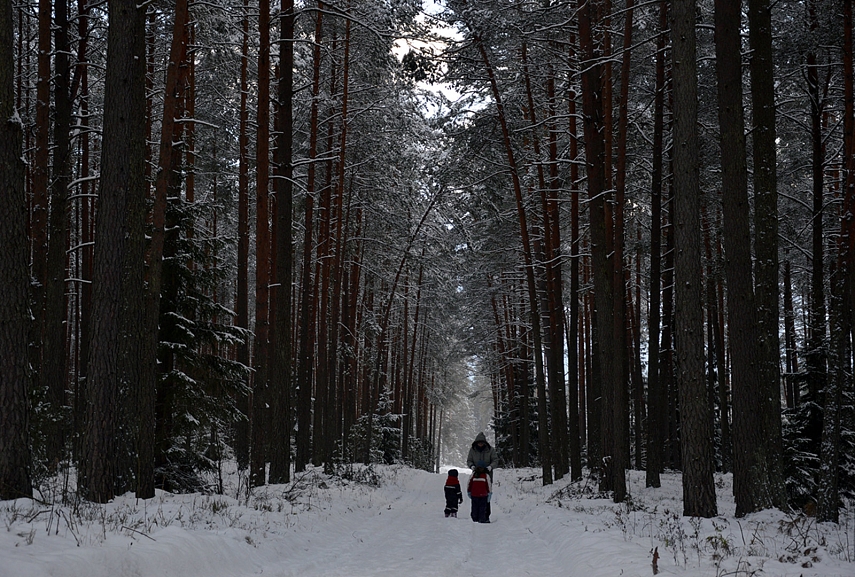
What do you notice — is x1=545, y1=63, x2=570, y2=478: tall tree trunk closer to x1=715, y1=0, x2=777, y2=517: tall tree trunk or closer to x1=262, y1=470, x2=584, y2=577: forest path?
x1=262, y1=470, x2=584, y2=577: forest path

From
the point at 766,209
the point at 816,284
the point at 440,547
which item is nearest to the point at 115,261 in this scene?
the point at 440,547

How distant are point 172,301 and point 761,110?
12079 millimetres

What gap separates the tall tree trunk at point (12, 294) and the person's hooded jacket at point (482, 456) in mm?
9028

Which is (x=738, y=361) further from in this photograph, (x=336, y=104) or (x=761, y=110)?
(x=336, y=104)

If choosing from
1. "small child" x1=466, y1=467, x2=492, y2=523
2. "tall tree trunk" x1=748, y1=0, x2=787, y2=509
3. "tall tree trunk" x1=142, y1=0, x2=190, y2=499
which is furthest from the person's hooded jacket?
"tall tree trunk" x1=142, y1=0, x2=190, y2=499

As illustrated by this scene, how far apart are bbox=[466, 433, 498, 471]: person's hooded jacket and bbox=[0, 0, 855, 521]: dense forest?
2.90 meters

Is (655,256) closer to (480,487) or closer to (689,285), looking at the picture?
(689,285)

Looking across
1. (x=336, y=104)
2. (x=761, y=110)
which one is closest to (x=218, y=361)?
(x=336, y=104)

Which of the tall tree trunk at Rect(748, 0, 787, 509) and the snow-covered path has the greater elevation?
the tall tree trunk at Rect(748, 0, 787, 509)

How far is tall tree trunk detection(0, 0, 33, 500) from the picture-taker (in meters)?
7.31

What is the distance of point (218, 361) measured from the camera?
14391 millimetres

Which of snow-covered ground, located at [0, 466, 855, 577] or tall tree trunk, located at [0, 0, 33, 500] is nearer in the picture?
snow-covered ground, located at [0, 466, 855, 577]

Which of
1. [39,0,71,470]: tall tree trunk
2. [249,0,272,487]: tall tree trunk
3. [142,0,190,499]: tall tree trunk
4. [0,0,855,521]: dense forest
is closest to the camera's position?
[0,0,855,521]: dense forest

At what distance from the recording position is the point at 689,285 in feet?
35.2
